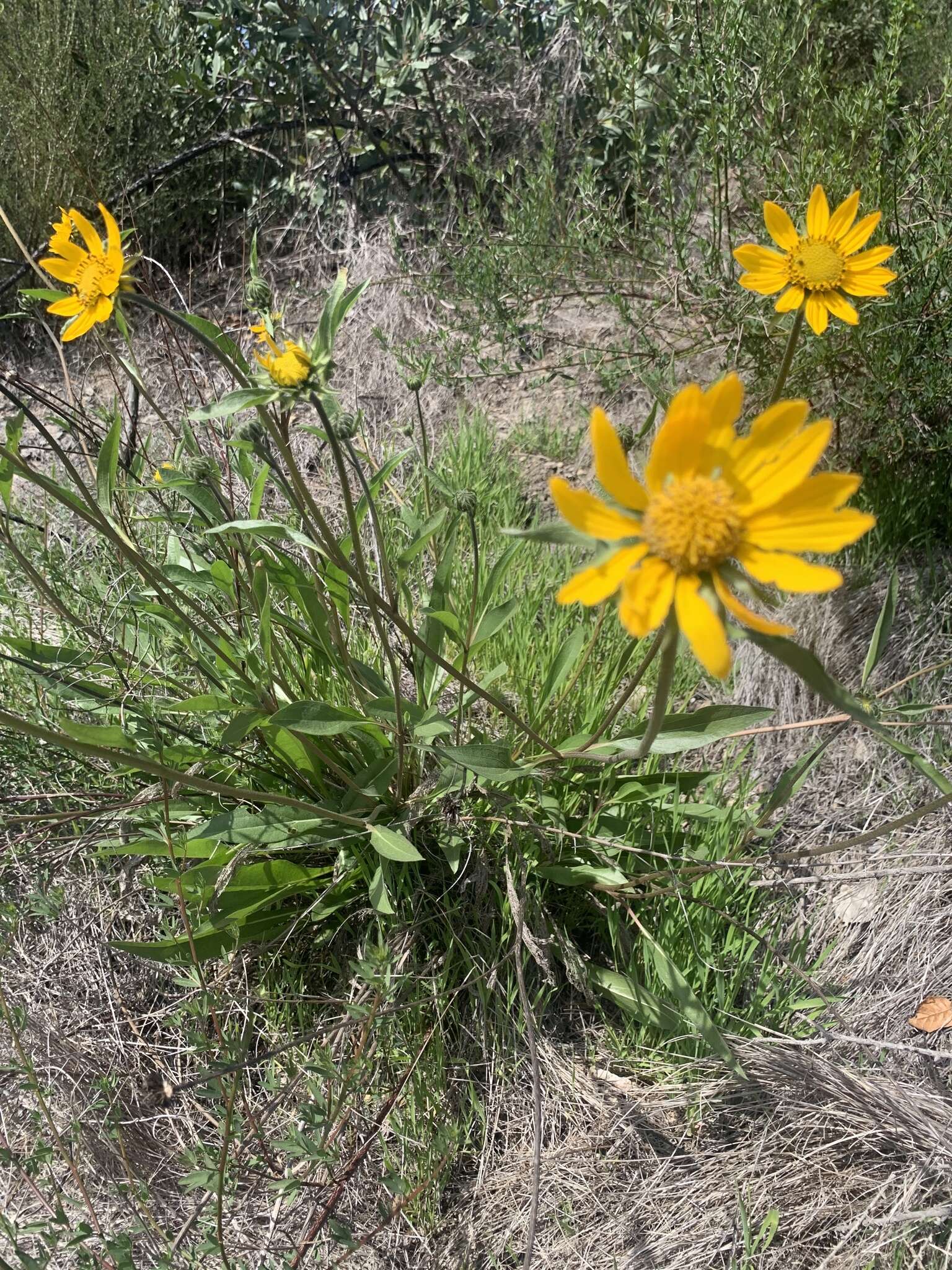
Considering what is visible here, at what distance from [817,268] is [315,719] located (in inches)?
48.1

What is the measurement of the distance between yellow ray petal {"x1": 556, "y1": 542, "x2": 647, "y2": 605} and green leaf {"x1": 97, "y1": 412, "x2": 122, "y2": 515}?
3.62 ft

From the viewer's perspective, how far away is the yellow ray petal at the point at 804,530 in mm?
950

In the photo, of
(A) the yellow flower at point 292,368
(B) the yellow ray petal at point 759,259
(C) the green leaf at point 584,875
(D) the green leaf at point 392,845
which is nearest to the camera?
(A) the yellow flower at point 292,368

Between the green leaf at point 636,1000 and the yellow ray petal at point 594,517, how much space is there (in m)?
1.07

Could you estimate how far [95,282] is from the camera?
1.54 meters

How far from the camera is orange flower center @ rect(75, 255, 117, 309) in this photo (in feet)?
4.98

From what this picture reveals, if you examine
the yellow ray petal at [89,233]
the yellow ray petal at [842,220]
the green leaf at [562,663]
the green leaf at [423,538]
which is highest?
the yellow ray petal at [89,233]

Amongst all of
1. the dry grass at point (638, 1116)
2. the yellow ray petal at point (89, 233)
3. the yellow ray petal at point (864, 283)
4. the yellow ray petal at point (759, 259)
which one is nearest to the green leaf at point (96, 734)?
the dry grass at point (638, 1116)

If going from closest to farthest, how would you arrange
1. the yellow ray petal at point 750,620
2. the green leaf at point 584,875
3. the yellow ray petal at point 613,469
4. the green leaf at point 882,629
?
the yellow ray petal at point 750,620 < the yellow ray petal at point 613,469 < the green leaf at point 882,629 < the green leaf at point 584,875

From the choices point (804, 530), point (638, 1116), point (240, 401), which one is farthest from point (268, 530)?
point (638, 1116)

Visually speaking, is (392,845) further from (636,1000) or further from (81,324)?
(81,324)

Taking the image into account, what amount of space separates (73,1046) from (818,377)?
8.66 feet

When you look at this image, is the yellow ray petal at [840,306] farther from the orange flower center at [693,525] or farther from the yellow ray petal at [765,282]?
the orange flower center at [693,525]

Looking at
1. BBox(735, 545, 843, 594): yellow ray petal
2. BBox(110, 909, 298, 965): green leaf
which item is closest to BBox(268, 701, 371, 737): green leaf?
BBox(110, 909, 298, 965): green leaf
